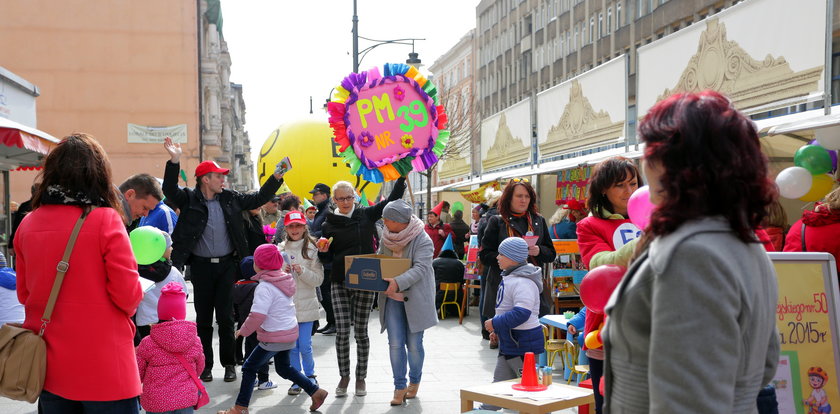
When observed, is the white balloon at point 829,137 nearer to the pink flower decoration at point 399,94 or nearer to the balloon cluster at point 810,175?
the balloon cluster at point 810,175

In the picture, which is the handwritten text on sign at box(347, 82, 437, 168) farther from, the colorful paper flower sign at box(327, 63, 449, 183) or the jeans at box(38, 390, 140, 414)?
the jeans at box(38, 390, 140, 414)

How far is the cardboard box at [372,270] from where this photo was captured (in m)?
6.44

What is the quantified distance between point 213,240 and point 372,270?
67.2 inches

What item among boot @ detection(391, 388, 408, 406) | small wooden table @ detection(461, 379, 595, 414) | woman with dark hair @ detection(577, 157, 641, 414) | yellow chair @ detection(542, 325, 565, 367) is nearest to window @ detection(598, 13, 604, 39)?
yellow chair @ detection(542, 325, 565, 367)

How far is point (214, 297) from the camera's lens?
7.41 m

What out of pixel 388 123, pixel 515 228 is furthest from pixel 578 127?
pixel 388 123

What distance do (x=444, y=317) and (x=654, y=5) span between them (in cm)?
3061

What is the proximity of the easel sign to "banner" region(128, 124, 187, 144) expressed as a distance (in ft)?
98.6

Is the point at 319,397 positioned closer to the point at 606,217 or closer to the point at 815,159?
the point at 606,217

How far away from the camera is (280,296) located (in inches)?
244

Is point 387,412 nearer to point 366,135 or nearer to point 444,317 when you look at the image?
point 366,135

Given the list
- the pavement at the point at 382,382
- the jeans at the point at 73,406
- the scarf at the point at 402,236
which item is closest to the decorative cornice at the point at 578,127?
the pavement at the point at 382,382

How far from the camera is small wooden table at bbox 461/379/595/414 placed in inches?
157

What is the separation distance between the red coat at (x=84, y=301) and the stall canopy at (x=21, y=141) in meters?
5.36
